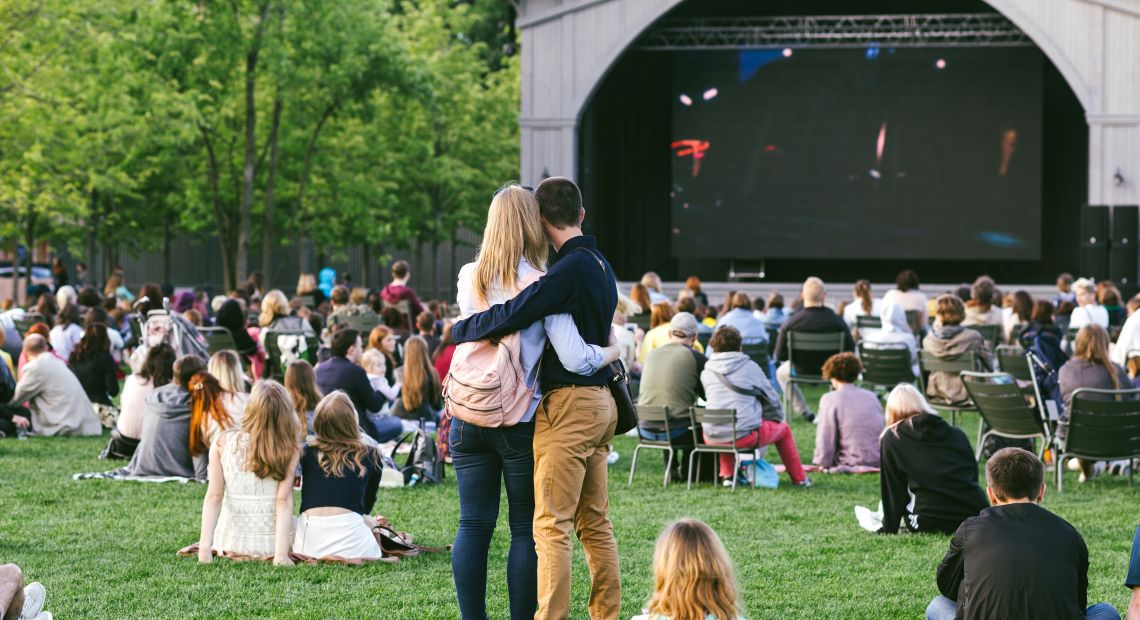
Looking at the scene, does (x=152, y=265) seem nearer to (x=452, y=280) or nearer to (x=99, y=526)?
(x=452, y=280)

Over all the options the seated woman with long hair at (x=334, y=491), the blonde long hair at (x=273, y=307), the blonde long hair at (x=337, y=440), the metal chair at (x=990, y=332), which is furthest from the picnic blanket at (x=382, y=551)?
the metal chair at (x=990, y=332)

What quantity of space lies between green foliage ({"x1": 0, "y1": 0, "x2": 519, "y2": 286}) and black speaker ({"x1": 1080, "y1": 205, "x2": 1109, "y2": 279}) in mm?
12124

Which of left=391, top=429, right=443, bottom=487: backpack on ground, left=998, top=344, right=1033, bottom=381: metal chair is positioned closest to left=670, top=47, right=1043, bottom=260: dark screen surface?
left=998, top=344, right=1033, bottom=381: metal chair

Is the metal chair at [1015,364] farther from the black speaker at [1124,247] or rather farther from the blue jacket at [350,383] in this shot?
the black speaker at [1124,247]

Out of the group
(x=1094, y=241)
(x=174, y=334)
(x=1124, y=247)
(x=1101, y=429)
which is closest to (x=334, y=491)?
(x=1101, y=429)

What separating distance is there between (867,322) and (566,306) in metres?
11.8

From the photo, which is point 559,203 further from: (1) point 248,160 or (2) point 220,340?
(1) point 248,160

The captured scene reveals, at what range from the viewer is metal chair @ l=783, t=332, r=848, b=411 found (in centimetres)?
1416

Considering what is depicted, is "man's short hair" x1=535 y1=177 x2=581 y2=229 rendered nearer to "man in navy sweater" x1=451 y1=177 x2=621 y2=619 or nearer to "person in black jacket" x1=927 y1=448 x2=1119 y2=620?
"man in navy sweater" x1=451 y1=177 x2=621 y2=619

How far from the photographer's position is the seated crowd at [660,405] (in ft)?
15.9

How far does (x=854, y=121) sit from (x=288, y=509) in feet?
63.6

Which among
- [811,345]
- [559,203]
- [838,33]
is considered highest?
[838,33]

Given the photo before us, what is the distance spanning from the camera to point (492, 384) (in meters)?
5.04

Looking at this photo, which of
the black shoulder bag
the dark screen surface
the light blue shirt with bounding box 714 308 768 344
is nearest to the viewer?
the black shoulder bag
